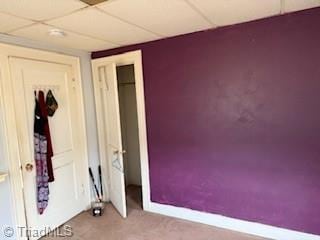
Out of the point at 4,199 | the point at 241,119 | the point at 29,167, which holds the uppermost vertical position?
the point at 241,119

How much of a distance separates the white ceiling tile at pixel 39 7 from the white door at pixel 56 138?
75 cm

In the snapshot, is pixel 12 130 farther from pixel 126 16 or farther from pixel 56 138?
pixel 126 16

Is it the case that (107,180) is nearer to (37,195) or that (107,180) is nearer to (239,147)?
(37,195)

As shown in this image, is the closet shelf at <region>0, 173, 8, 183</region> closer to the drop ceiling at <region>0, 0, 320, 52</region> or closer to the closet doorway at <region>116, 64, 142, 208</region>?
the drop ceiling at <region>0, 0, 320, 52</region>

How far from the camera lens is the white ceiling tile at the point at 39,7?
1596 millimetres

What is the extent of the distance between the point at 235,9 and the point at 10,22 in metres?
1.81

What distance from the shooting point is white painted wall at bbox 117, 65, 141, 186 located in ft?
12.7

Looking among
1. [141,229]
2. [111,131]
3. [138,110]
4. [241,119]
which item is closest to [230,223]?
[141,229]

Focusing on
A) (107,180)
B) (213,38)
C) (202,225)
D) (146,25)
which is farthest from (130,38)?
(202,225)

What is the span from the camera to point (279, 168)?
7.48ft

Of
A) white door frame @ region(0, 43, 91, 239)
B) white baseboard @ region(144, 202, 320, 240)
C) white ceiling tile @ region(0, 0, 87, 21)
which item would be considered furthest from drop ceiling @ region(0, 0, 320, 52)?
white baseboard @ region(144, 202, 320, 240)

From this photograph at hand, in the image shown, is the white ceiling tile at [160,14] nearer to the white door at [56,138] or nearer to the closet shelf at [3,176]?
the white door at [56,138]

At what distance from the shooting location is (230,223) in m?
2.60

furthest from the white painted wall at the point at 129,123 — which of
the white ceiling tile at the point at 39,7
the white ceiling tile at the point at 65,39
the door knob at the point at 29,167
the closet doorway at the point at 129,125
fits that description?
the white ceiling tile at the point at 39,7
